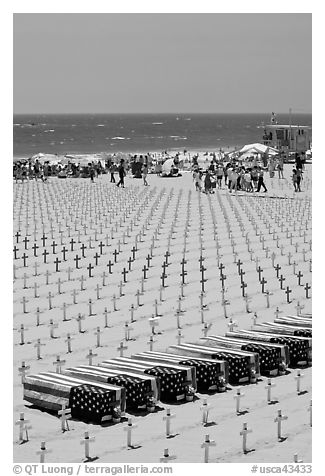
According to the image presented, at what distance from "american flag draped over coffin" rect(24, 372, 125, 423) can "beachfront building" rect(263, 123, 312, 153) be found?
57.6m

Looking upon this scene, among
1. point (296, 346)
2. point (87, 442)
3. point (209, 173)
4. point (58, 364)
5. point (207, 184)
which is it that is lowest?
point (87, 442)

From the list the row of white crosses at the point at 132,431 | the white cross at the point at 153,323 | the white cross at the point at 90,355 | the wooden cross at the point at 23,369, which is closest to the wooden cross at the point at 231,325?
the white cross at the point at 153,323

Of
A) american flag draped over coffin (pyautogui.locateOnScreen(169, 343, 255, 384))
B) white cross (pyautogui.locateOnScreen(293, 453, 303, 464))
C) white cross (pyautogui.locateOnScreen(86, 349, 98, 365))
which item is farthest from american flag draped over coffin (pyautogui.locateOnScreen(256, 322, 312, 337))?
white cross (pyautogui.locateOnScreen(293, 453, 303, 464))

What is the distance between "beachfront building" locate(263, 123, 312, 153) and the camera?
73562mm

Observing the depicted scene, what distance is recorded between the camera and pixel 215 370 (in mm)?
16062

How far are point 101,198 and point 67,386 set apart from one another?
94.2ft

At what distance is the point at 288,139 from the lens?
7462 centimetres

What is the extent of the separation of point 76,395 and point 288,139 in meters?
61.4

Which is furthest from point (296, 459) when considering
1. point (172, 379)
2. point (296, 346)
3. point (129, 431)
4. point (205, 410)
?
point (296, 346)

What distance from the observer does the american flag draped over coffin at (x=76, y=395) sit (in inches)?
576

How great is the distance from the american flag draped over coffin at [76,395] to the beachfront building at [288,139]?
57592mm

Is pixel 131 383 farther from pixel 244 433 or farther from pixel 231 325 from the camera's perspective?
pixel 231 325
